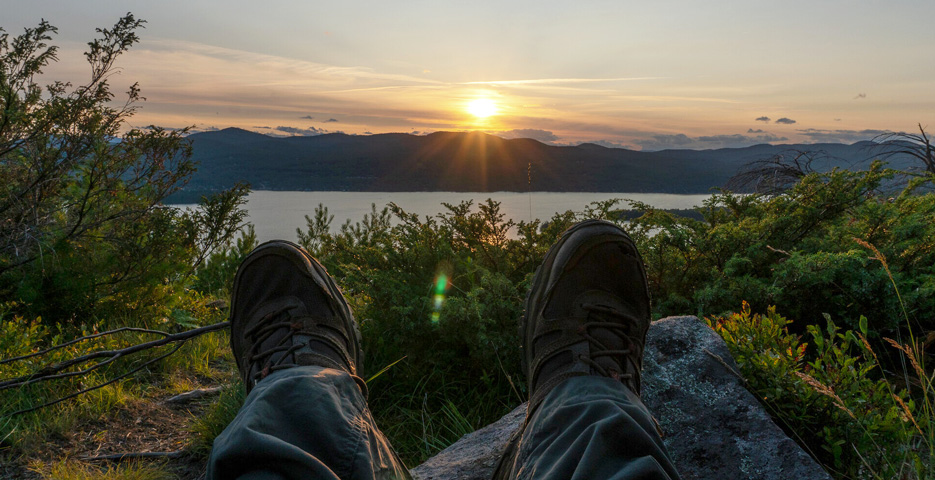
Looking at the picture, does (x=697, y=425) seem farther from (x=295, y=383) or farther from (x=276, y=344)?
(x=276, y=344)

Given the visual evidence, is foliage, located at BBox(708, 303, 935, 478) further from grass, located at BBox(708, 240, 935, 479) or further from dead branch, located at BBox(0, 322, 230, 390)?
dead branch, located at BBox(0, 322, 230, 390)

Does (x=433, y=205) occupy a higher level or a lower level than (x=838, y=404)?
higher

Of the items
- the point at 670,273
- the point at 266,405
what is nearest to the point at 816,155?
the point at 670,273

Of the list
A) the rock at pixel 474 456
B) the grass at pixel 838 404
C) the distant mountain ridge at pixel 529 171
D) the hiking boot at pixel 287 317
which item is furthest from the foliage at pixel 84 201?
the grass at pixel 838 404

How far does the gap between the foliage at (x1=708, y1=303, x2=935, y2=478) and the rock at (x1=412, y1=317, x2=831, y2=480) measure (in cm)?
11

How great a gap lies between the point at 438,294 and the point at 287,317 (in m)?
1.00

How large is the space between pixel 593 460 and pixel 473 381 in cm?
159

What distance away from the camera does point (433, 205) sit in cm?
419

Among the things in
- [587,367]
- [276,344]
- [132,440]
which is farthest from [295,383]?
[132,440]

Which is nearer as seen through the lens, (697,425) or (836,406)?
→ (836,406)

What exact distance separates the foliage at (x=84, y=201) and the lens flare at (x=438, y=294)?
244 cm

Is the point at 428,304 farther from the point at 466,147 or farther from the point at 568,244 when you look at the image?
the point at 466,147

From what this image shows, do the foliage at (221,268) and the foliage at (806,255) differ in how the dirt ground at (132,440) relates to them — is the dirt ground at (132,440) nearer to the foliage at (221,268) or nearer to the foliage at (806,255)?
the foliage at (806,255)

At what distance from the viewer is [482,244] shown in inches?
130
